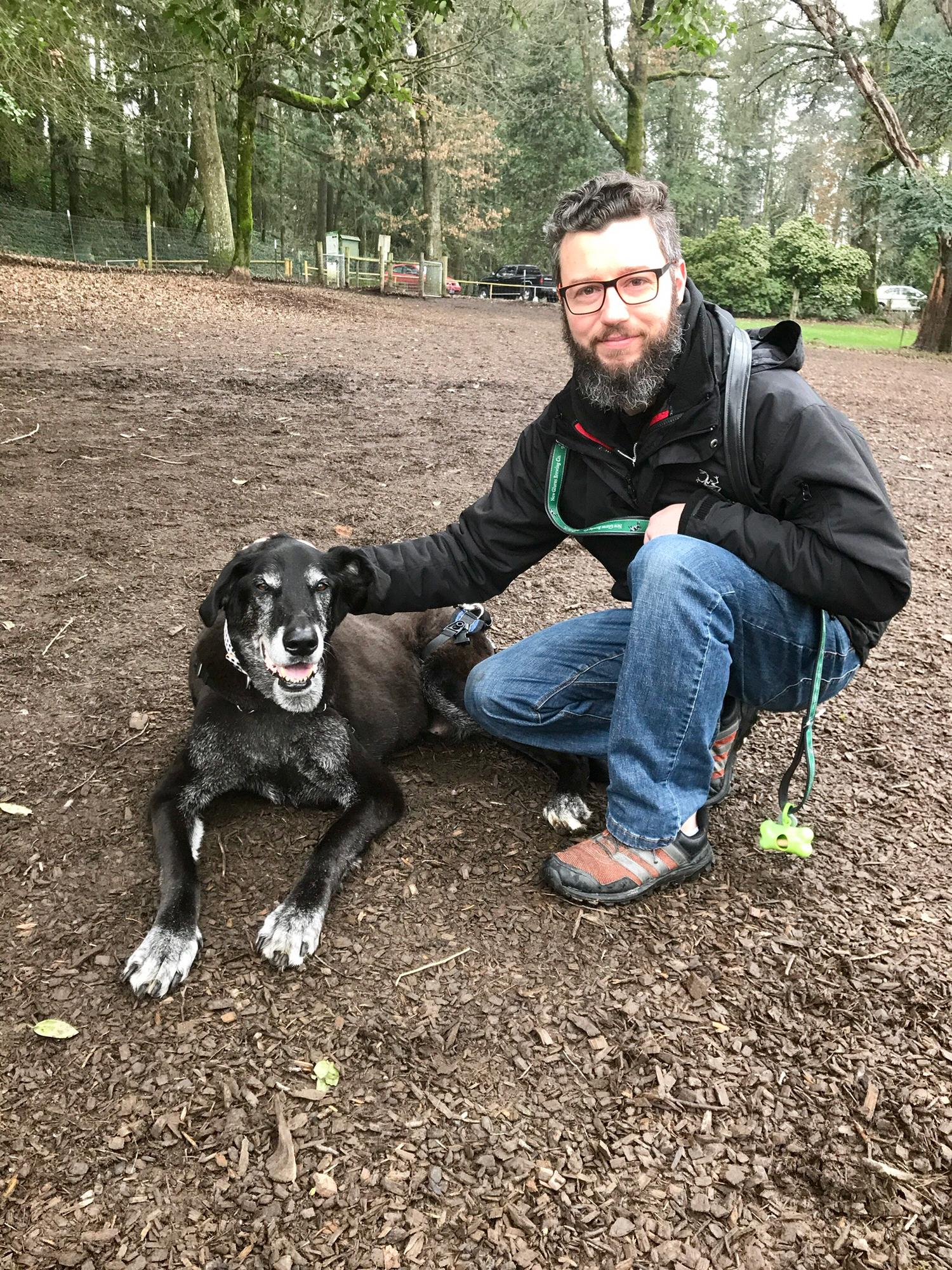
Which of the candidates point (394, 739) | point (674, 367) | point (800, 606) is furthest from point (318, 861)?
point (674, 367)

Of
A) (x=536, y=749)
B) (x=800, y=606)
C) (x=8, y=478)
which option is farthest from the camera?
(x=8, y=478)

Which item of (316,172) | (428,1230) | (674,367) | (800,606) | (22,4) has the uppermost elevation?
(316,172)

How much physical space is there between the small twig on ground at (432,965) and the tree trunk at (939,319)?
22.8 m

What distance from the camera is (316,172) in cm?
4666

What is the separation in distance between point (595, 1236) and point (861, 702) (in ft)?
10.8

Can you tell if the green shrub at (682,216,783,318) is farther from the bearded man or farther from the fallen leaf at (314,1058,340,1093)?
the fallen leaf at (314,1058,340,1093)

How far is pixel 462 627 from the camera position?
4566mm

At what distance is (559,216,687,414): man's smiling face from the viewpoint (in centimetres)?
324

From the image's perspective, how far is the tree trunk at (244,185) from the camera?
22694mm

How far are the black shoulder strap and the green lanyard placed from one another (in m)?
0.38

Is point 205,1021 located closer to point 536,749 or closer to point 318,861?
point 318,861

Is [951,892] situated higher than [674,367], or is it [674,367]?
[674,367]

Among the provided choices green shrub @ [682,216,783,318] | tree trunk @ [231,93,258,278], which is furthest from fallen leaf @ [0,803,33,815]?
green shrub @ [682,216,783,318]

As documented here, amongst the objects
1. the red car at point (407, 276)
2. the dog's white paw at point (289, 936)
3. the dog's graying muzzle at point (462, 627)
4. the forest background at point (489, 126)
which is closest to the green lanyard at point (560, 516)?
the dog's graying muzzle at point (462, 627)
